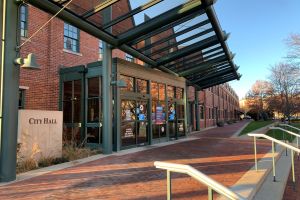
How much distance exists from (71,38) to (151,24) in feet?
21.0

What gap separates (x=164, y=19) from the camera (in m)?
10.1

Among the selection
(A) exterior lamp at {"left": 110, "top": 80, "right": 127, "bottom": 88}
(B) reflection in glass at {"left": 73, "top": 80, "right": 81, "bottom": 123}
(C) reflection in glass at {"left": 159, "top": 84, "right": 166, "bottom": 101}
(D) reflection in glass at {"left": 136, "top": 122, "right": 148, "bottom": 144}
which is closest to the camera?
(A) exterior lamp at {"left": 110, "top": 80, "right": 127, "bottom": 88}

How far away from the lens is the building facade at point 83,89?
12242mm

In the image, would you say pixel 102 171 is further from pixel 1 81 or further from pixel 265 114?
pixel 265 114

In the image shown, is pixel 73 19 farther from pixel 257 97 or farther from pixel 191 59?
pixel 257 97

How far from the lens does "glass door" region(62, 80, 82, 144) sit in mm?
12812

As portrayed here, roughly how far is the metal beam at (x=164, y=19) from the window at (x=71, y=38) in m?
5.05

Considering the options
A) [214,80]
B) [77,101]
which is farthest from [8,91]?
[214,80]

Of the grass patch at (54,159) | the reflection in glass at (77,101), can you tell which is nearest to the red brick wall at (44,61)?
the reflection in glass at (77,101)

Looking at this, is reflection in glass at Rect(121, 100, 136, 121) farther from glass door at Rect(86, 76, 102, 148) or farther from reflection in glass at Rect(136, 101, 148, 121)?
glass door at Rect(86, 76, 102, 148)

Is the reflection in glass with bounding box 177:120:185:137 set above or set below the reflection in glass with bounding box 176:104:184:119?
below

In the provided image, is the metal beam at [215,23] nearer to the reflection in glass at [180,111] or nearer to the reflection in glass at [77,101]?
the reflection in glass at [180,111]

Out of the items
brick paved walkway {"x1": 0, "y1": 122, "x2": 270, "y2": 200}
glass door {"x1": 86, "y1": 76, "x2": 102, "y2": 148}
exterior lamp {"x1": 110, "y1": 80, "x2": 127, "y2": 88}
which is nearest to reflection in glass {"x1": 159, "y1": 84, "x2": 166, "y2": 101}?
glass door {"x1": 86, "y1": 76, "x2": 102, "y2": 148}

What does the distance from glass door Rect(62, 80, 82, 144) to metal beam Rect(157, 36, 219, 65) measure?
4318mm
